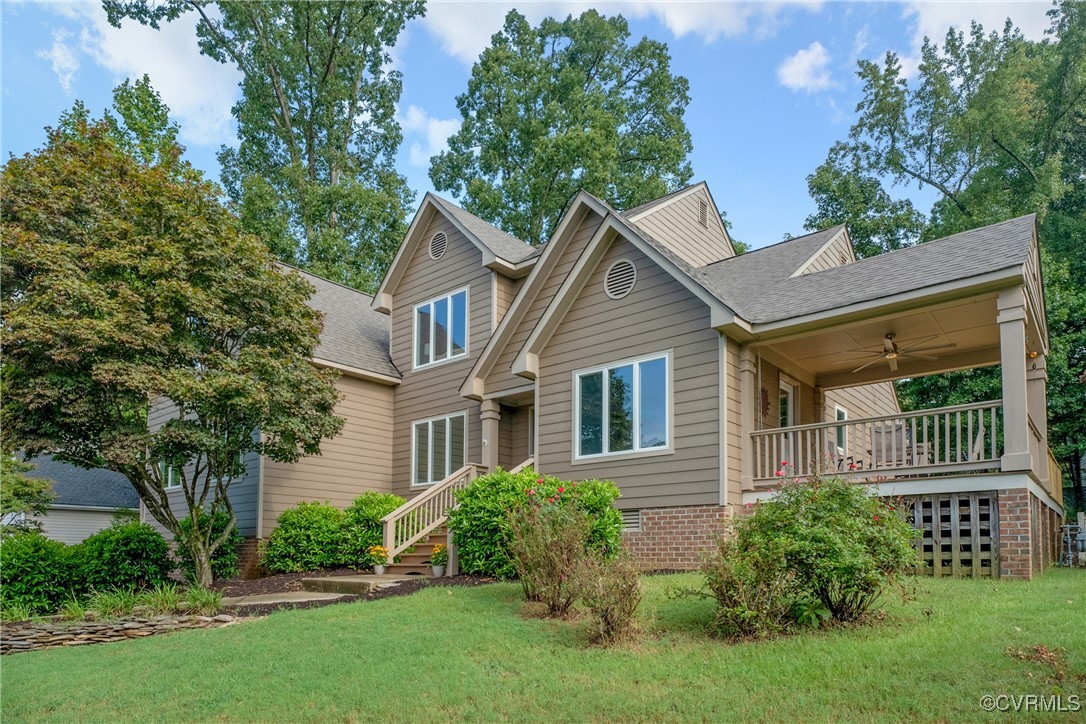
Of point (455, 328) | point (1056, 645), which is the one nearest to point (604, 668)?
Answer: point (1056, 645)

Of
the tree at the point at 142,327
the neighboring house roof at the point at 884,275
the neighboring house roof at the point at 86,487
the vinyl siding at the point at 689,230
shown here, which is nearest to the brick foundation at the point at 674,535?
the neighboring house roof at the point at 884,275

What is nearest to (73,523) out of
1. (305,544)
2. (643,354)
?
(305,544)

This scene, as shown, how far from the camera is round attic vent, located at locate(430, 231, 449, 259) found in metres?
18.8

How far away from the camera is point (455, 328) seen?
59.7ft

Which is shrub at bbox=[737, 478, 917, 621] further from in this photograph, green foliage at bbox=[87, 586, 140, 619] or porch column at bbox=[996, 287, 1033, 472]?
green foliage at bbox=[87, 586, 140, 619]

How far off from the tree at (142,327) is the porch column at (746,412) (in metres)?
7.11

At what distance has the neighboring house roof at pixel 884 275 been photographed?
10.9 metres

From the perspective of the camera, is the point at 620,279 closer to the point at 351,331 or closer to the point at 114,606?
the point at 351,331

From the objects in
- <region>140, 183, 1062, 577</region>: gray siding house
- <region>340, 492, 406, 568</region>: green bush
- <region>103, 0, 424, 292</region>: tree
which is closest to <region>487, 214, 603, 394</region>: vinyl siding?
<region>140, 183, 1062, 577</region>: gray siding house

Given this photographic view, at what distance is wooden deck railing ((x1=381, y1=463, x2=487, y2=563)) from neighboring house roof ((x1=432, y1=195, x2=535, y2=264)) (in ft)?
15.9

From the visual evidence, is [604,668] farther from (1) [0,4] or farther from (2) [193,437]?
(1) [0,4]

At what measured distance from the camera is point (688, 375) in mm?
12625

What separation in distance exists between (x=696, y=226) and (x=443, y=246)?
5.57 metres

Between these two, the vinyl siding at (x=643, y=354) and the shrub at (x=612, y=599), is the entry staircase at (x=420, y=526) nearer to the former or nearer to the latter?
the vinyl siding at (x=643, y=354)
